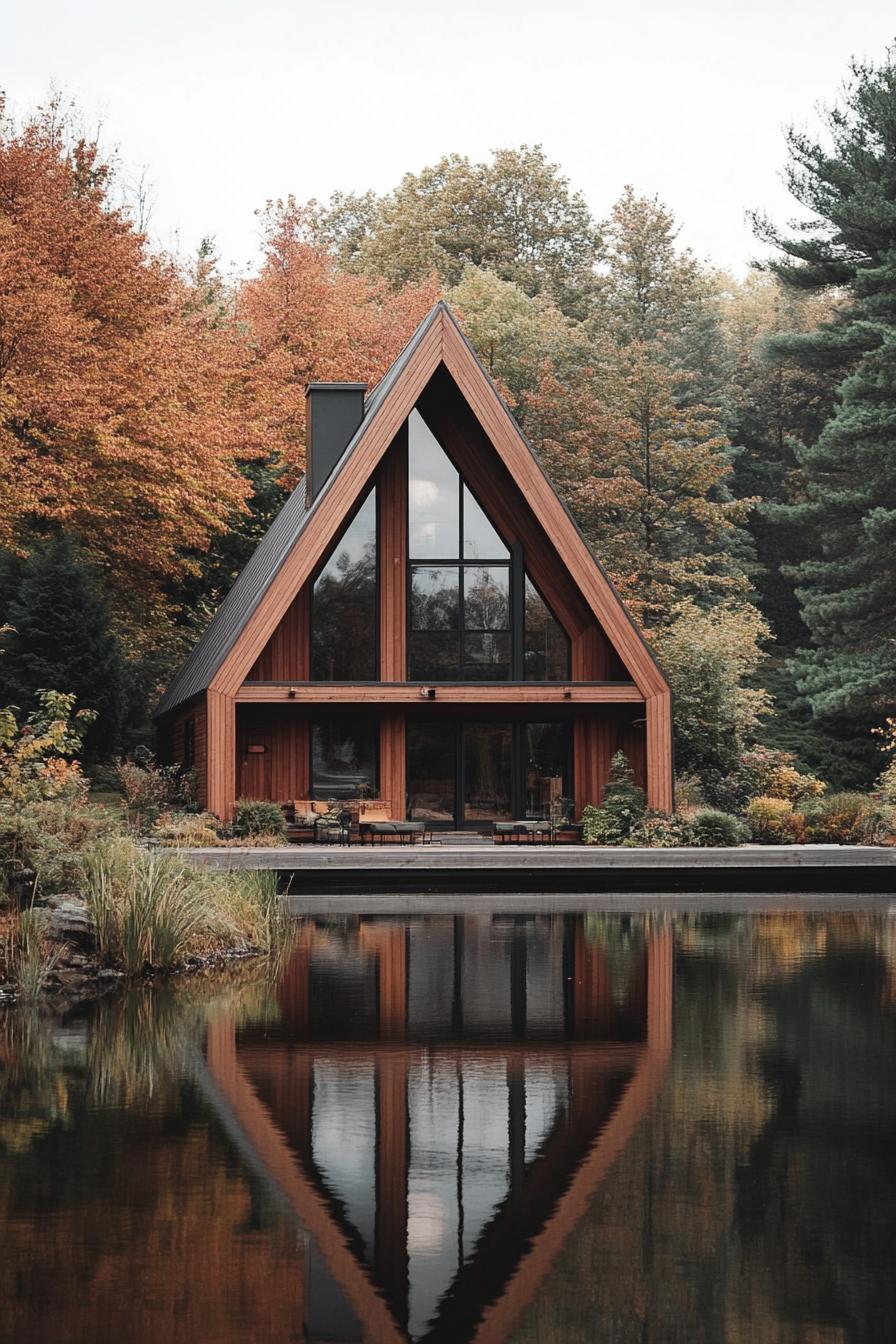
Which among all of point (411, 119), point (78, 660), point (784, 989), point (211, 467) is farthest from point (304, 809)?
point (411, 119)

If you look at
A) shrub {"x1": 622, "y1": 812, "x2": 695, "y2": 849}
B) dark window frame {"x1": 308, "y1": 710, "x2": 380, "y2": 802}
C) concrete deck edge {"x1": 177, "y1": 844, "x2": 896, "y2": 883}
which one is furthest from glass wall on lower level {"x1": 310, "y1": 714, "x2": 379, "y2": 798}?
shrub {"x1": 622, "y1": 812, "x2": 695, "y2": 849}

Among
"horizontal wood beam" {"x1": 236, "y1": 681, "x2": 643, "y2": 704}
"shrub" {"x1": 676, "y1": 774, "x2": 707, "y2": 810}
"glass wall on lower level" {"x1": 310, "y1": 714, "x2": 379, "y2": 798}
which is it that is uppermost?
"horizontal wood beam" {"x1": 236, "y1": 681, "x2": 643, "y2": 704}

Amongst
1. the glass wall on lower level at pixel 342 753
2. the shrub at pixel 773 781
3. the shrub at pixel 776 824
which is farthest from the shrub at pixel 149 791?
the shrub at pixel 773 781

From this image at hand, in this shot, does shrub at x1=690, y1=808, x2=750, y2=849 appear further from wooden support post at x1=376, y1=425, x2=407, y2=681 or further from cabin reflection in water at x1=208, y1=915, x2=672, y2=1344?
cabin reflection in water at x1=208, y1=915, x2=672, y2=1344

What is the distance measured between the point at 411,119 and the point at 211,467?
33.5 meters

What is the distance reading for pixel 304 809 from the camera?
26547 millimetres

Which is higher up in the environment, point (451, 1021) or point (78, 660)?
point (78, 660)

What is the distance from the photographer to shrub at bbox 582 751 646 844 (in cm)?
2578

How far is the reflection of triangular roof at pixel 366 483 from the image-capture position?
998 inches

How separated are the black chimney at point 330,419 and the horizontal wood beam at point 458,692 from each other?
3.87 m

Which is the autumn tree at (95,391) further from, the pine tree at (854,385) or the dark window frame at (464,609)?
the pine tree at (854,385)

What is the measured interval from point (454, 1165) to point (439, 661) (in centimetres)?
2103

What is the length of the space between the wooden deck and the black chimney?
8.27 meters

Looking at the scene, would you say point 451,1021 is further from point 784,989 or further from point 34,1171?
point 34,1171
